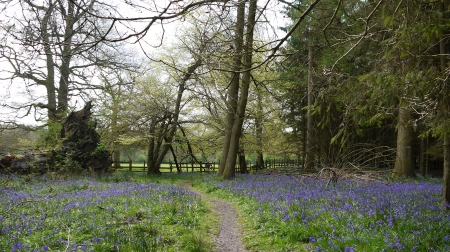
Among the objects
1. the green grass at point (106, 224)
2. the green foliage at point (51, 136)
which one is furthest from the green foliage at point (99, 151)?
the green grass at point (106, 224)

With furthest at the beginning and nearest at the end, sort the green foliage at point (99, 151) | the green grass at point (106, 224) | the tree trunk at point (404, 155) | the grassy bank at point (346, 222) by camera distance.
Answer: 1. the green foliage at point (99, 151)
2. the tree trunk at point (404, 155)
3. the green grass at point (106, 224)
4. the grassy bank at point (346, 222)

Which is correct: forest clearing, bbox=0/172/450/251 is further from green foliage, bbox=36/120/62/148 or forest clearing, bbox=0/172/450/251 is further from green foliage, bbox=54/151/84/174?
green foliage, bbox=36/120/62/148

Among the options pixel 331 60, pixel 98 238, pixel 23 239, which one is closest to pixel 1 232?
pixel 23 239

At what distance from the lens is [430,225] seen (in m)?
5.27

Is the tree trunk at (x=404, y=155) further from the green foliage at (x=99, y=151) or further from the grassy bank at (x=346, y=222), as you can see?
the green foliage at (x=99, y=151)

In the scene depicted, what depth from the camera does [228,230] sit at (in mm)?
7160

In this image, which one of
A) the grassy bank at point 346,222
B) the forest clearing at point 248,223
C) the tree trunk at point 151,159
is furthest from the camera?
the tree trunk at point 151,159

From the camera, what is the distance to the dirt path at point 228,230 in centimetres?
605

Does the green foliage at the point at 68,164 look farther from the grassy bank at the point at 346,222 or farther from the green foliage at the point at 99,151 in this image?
the grassy bank at the point at 346,222

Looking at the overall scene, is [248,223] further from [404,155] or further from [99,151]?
[99,151]

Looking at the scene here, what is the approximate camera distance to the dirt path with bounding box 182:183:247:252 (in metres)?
6.05

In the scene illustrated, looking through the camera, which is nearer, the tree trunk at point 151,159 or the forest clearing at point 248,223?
the forest clearing at point 248,223

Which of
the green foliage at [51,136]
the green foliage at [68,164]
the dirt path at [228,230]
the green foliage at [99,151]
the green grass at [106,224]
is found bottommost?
the dirt path at [228,230]

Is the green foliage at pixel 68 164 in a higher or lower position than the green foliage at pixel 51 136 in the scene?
lower
